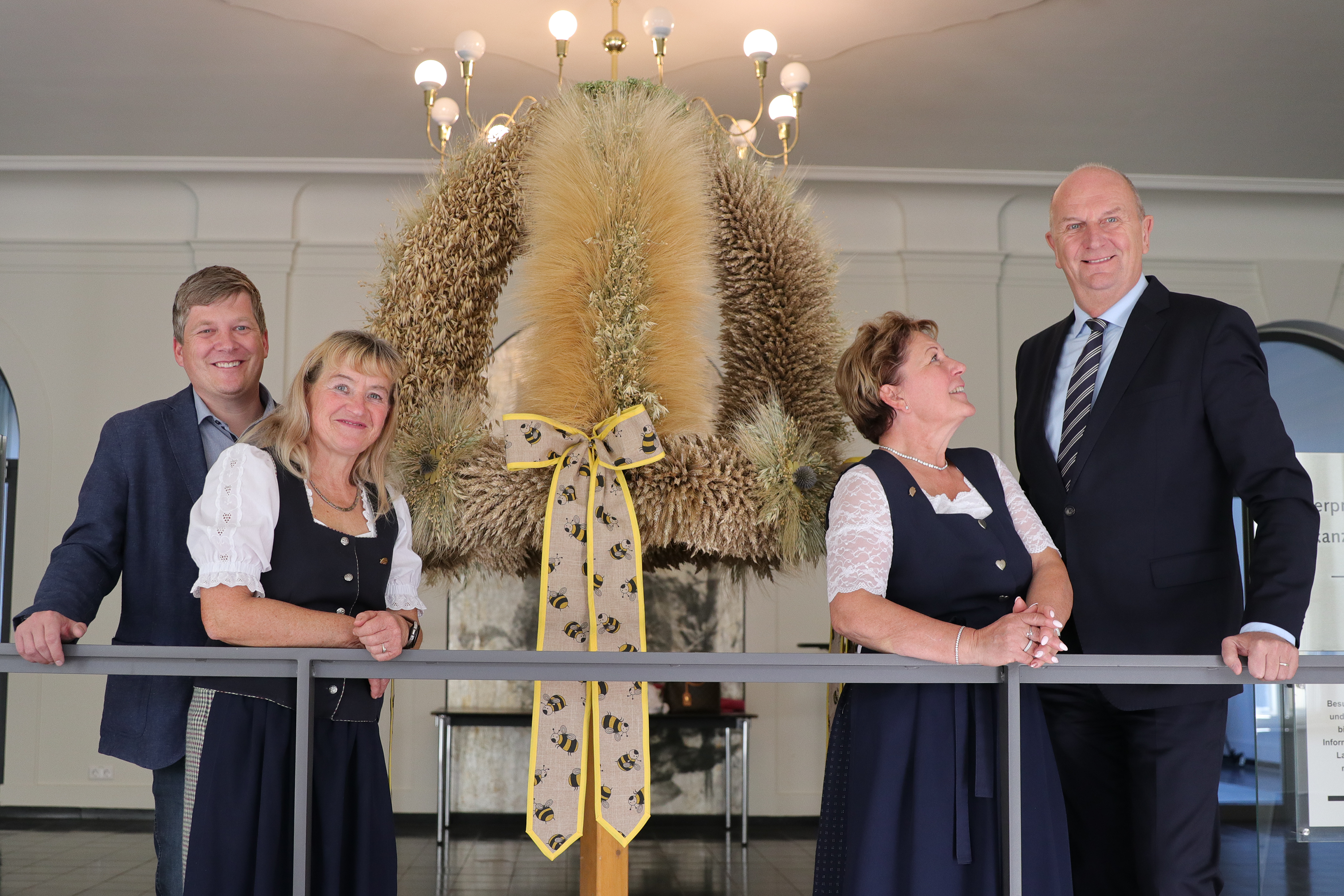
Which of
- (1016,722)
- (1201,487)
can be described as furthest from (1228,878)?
(1016,722)

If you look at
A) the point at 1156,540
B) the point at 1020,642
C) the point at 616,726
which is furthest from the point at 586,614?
the point at 1156,540

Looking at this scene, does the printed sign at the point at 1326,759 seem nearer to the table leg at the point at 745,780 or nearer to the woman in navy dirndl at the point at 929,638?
the woman in navy dirndl at the point at 929,638

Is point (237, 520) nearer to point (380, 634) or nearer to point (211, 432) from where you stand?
point (380, 634)

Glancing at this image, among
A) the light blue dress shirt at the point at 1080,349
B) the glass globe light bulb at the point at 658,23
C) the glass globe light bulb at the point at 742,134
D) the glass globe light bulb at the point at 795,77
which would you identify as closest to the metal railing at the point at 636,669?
the light blue dress shirt at the point at 1080,349

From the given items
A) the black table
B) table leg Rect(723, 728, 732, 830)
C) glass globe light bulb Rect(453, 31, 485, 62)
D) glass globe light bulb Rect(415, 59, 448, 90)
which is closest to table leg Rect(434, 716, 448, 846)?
the black table

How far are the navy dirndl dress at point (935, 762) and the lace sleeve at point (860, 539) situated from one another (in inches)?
1.3

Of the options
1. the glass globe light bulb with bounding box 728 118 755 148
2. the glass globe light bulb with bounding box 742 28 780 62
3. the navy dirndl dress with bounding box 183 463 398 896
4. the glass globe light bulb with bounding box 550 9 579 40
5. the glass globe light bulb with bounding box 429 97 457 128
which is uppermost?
the glass globe light bulb with bounding box 550 9 579 40

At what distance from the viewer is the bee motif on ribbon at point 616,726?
180cm

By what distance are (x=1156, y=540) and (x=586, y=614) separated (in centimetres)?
102

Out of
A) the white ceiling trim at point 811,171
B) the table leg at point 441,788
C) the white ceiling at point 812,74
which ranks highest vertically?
the white ceiling at point 812,74

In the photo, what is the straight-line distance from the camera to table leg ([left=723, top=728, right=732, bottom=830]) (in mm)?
5789

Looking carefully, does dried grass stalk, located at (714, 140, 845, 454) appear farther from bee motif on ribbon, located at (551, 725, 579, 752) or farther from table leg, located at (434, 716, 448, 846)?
table leg, located at (434, 716, 448, 846)

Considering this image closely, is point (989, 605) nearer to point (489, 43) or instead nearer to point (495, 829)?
point (489, 43)

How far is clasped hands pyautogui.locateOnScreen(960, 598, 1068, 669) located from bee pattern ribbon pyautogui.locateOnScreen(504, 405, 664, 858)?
1.77ft
